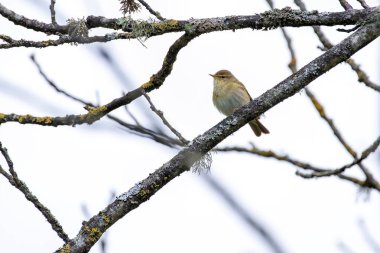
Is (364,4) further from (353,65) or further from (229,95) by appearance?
(229,95)

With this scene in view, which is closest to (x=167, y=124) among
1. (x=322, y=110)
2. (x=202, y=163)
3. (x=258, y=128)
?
(x=202, y=163)

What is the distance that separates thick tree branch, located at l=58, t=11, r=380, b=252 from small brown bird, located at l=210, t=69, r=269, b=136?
4.27 m

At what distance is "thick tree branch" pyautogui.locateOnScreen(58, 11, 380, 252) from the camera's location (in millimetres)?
2182

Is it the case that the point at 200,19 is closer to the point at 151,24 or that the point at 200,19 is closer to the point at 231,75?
the point at 151,24

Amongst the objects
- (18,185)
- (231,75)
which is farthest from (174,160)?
(231,75)

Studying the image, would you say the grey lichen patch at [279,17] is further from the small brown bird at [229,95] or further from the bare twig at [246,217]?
the small brown bird at [229,95]

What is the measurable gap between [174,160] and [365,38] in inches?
36.2

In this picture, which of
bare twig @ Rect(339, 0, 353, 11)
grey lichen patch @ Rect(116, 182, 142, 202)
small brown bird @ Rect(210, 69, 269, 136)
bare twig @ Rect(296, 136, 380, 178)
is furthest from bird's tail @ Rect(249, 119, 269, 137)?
grey lichen patch @ Rect(116, 182, 142, 202)

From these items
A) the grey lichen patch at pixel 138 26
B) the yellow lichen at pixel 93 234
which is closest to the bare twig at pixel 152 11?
the grey lichen patch at pixel 138 26

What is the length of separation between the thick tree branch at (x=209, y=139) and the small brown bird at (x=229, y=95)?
14.0ft

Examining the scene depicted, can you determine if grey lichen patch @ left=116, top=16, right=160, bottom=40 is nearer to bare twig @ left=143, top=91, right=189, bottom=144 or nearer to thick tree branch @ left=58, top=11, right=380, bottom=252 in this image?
bare twig @ left=143, top=91, right=189, bottom=144

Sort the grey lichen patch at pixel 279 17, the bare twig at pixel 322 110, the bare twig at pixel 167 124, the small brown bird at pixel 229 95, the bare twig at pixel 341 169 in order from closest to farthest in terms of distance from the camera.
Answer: the bare twig at pixel 167 124
the grey lichen patch at pixel 279 17
the bare twig at pixel 341 169
the bare twig at pixel 322 110
the small brown bird at pixel 229 95

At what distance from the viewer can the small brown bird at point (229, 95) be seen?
7.06 meters

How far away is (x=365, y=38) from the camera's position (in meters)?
2.66
